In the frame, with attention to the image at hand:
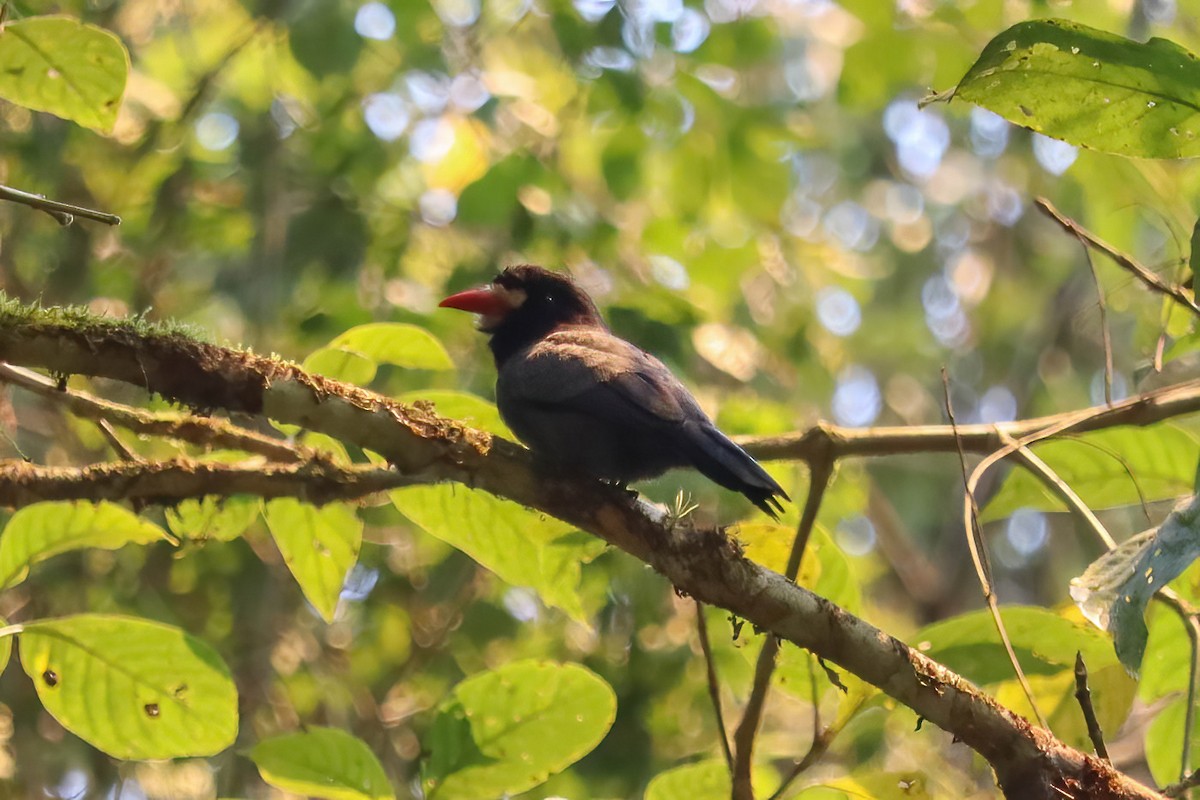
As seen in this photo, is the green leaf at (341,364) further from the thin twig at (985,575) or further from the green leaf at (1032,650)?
the green leaf at (1032,650)

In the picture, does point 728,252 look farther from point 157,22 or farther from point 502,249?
point 157,22

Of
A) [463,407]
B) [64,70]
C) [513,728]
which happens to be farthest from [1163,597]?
[64,70]

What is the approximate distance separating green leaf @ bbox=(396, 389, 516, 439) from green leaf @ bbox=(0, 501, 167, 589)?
577 millimetres

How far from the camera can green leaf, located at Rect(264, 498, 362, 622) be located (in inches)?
98.8

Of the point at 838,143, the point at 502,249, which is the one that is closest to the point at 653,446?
the point at 502,249

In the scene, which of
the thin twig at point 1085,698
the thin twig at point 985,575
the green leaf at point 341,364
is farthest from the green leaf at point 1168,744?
the green leaf at point 341,364

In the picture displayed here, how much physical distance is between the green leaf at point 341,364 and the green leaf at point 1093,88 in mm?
1264

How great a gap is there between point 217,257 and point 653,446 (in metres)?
2.85

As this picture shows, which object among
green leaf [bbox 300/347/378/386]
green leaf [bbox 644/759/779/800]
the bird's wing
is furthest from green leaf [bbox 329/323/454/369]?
green leaf [bbox 644/759/779/800]

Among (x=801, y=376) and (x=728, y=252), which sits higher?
(x=728, y=252)

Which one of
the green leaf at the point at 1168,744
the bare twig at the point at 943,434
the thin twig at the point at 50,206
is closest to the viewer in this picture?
the thin twig at the point at 50,206

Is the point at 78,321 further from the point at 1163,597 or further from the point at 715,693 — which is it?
the point at 1163,597

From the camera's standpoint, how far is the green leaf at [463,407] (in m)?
2.49

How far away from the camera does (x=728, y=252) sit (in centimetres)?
507
